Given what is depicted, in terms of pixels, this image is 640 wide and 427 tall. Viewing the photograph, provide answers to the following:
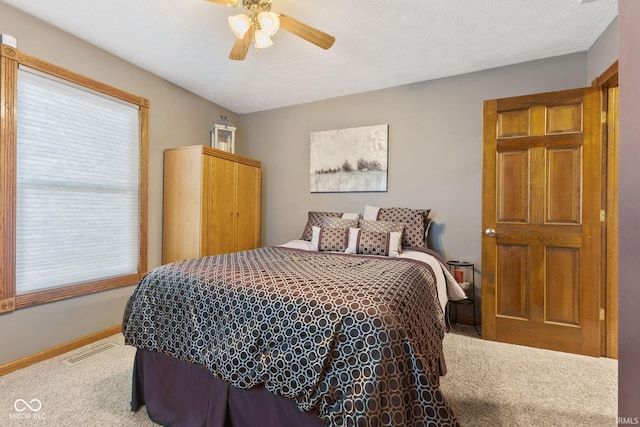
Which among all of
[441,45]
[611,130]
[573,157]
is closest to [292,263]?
[441,45]

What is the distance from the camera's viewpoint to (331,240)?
9.14ft

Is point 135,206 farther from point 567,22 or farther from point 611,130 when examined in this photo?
point 611,130

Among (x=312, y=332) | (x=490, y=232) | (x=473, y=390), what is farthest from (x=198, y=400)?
(x=490, y=232)

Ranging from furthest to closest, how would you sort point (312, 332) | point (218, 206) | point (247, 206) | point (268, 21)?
point (247, 206)
point (218, 206)
point (268, 21)
point (312, 332)

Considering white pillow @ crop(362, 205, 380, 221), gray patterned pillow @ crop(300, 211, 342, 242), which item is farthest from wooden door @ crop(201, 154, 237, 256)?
white pillow @ crop(362, 205, 380, 221)

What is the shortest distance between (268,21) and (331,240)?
1.79 metres

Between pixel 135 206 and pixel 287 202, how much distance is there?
1.75 meters

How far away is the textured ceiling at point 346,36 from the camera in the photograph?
2061 millimetres

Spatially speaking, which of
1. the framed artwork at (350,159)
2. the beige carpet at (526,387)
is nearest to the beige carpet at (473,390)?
the beige carpet at (526,387)

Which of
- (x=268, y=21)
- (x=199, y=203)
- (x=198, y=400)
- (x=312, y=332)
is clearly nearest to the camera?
(x=312, y=332)

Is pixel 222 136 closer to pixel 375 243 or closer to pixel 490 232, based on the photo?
pixel 375 243

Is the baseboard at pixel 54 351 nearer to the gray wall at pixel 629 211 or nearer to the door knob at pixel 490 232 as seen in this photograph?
the gray wall at pixel 629 211

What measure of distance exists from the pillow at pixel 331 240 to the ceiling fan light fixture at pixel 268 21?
1702 mm

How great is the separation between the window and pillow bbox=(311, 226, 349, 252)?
1.81 m
